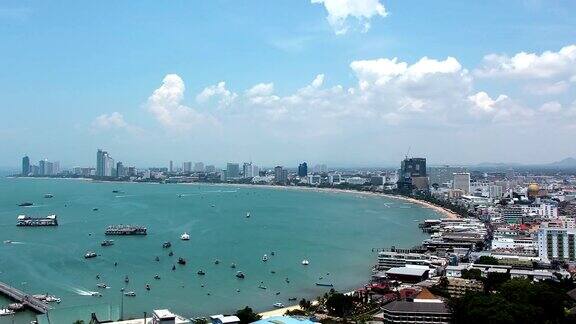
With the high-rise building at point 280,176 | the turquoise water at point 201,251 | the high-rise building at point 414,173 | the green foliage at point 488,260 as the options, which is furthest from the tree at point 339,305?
the high-rise building at point 280,176

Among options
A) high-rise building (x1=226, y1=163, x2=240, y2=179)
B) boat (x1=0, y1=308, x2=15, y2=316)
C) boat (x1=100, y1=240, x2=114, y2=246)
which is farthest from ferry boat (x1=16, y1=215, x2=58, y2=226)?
high-rise building (x1=226, y1=163, x2=240, y2=179)

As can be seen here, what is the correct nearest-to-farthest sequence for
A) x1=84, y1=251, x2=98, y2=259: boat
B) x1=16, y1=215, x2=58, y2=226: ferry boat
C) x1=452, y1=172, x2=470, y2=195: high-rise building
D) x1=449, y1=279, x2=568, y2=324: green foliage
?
x1=449, y1=279, x2=568, y2=324: green foliage
x1=84, y1=251, x2=98, y2=259: boat
x1=16, y1=215, x2=58, y2=226: ferry boat
x1=452, y1=172, x2=470, y2=195: high-rise building

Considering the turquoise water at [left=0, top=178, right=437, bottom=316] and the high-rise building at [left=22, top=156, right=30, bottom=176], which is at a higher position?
the high-rise building at [left=22, top=156, right=30, bottom=176]

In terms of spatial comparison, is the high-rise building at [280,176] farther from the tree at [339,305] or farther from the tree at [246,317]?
the tree at [246,317]

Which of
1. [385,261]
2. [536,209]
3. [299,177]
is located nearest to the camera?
[385,261]

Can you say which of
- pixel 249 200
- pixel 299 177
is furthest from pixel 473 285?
pixel 299 177

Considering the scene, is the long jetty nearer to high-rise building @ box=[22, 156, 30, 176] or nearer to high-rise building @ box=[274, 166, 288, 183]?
high-rise building @ box=[274, 166, 288, 183]

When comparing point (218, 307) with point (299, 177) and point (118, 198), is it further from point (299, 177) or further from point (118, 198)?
point (299, 177)

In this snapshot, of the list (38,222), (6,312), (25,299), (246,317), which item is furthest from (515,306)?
(38,222)
